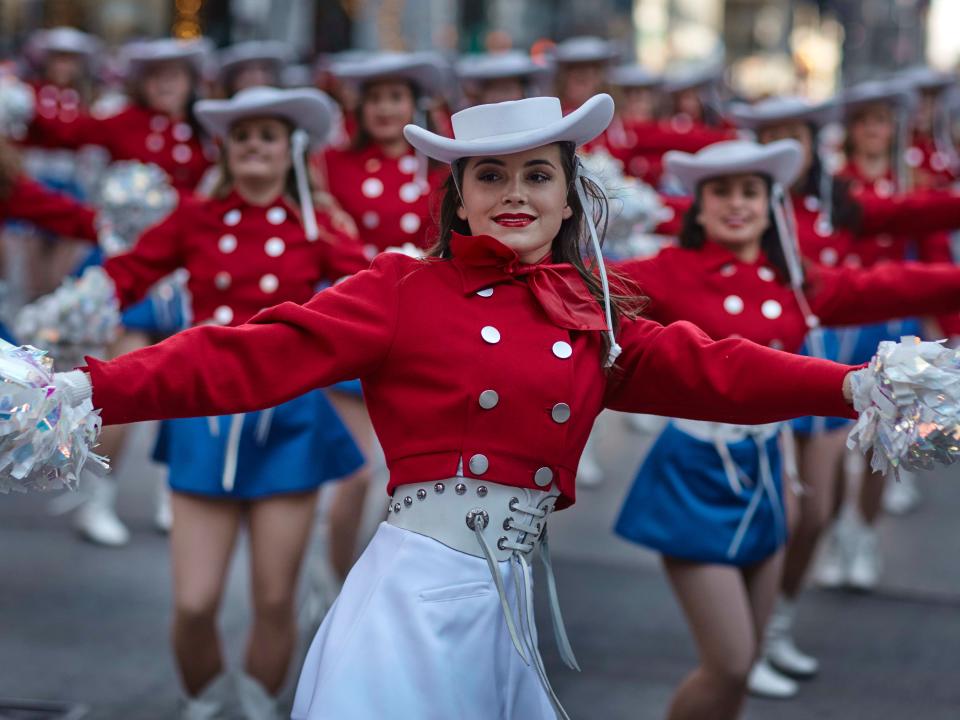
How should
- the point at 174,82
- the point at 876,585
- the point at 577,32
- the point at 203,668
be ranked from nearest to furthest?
the point at 203,668 → the point at 876,585 → the point at 174,82 → the point at 577,32

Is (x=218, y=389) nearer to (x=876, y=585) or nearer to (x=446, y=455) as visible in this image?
(x=446, y=455)

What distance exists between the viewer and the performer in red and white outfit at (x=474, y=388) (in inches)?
106

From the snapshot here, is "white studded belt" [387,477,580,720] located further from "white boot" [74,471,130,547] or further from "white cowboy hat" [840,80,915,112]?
"white cowboy hat" [840,80,915,112]

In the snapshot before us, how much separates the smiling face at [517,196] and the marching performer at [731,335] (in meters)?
1.01

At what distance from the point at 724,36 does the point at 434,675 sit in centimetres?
6067

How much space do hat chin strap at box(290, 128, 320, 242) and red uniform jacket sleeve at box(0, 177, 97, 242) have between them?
3.94 ft

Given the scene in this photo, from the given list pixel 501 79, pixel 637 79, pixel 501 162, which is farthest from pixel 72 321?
pixel 637 79

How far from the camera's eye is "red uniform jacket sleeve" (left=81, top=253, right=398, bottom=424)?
8.38ft

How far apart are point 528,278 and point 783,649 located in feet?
9.21

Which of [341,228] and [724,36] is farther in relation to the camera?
[724,36]

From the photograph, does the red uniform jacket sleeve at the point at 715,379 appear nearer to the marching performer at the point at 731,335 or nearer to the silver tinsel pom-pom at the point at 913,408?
the silver tinsel pom-pom at the point at 913,408

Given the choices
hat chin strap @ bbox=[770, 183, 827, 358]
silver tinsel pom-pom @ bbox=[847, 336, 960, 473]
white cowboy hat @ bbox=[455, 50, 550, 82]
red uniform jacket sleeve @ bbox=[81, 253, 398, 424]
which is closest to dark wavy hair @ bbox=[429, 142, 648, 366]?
red uniform jacket sleeve @ bbox=[81, 253, 398, 424]

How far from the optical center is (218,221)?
449 centimetres

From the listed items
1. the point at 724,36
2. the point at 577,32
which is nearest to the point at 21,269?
the point at 577,32
